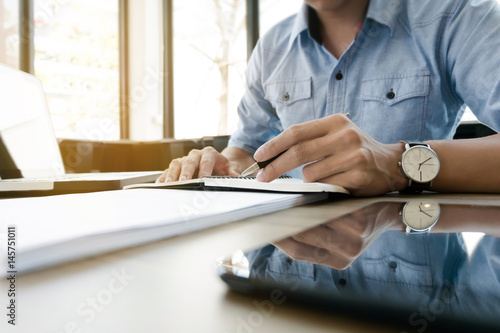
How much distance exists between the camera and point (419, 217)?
0.28m

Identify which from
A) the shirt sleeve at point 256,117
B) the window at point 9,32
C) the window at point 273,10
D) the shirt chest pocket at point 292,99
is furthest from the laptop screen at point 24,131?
the window at point 273,10

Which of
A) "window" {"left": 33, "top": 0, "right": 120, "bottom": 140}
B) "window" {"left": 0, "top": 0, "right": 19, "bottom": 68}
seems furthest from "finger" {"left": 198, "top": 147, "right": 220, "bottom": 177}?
"window" {"left": 33, "top": 0, "right": 120, "bottom": 140}

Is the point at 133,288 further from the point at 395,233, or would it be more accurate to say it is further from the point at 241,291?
the point at 395,233

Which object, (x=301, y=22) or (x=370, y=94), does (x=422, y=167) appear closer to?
(x=370, y=94)

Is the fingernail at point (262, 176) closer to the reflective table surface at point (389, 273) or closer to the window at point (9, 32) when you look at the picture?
the reflective table surface at point (389, 273)

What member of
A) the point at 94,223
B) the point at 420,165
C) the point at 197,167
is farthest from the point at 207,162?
the point at 94,223

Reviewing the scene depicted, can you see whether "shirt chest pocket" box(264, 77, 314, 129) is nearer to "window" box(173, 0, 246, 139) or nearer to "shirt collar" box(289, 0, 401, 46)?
"shirt collar" box(289, 0, 401, 46)

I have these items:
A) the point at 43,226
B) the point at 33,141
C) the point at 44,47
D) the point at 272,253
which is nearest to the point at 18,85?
the point at 33,141

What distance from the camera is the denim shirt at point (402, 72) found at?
0.69 metres

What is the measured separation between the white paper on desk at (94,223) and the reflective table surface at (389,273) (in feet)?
0.22

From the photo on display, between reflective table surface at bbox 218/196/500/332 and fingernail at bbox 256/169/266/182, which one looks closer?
reflective table surface at bbox 218/196/500/332

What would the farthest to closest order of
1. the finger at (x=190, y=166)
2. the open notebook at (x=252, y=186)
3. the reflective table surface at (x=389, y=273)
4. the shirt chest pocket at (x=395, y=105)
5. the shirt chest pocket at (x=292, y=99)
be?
1. the shirt chest pocket at (x=292, y=99)
2. the shirt chest pocket at (x=395, y=105)
3. the finger at (x=190, y=166)
4. the open notebook at (x=252, y=186)
5. the reflective table surface at (x=389, y=273)

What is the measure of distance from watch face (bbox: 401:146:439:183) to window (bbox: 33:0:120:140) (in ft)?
10.9

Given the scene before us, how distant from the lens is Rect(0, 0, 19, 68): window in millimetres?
2738
